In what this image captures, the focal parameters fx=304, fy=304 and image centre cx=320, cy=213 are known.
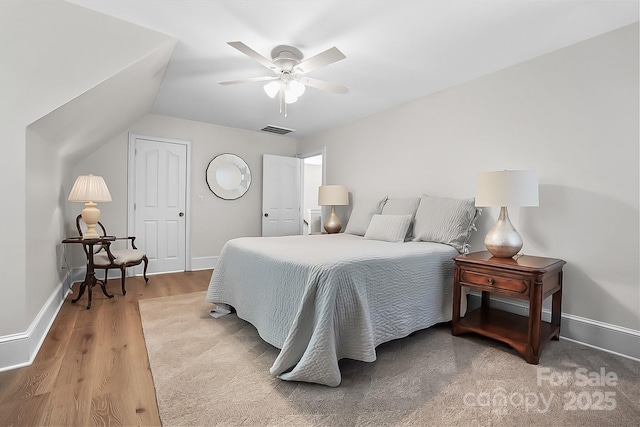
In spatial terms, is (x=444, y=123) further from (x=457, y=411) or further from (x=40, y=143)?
(x=40, y=143)

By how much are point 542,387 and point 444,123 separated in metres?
2.47

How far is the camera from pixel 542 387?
67.4 inches

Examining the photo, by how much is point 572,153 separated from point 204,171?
4.44 metres

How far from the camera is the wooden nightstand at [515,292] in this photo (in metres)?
1.97

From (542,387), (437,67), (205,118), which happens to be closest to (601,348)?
(542,387)

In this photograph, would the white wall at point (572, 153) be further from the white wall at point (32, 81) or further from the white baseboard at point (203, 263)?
the white baseboard at point (203, 263)

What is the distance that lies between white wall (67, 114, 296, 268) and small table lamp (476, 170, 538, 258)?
3.75 m

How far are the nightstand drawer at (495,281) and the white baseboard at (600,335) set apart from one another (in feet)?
2.29

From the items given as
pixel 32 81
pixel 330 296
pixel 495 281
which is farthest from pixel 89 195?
pixel 495 281

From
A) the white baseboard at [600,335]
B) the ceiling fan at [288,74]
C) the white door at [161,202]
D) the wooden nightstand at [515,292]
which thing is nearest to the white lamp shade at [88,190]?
the white door at [161,202]

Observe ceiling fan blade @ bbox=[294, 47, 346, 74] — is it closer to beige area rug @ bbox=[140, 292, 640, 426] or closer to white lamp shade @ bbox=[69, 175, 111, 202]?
beige area rug @ bbox=[140, 292, 640, 426]

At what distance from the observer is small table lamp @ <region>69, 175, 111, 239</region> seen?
10.2 feet

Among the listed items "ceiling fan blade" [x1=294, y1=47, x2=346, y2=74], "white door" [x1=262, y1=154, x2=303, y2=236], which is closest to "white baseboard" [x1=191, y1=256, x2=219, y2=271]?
"white door" [x1=262, y1=154, x2=303, y2=236]

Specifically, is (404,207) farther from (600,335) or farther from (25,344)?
(25,344)
